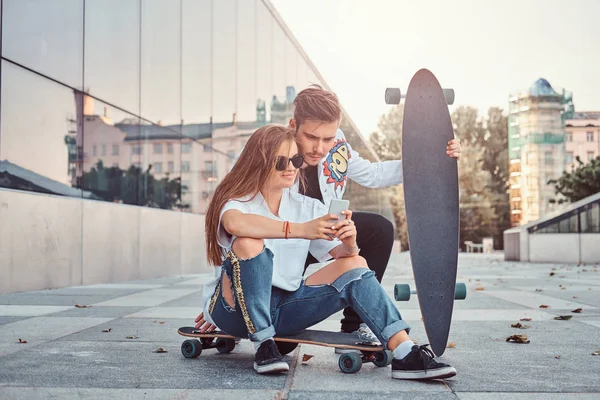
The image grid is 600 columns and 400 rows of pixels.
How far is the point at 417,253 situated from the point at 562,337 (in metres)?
1.50

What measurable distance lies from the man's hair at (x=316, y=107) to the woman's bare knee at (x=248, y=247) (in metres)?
0.79

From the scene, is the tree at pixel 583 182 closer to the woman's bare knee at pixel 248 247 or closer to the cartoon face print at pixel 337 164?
the cartoon face print at pixel 337 164

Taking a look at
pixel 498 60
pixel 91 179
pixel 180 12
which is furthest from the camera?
pixel 498 60

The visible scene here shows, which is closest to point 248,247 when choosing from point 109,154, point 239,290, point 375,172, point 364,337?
point 239,290

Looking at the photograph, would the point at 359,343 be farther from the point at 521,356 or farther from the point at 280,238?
the point at 521,356

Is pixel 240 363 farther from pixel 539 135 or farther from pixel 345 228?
pixel 539 135

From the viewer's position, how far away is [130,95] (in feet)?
37.0

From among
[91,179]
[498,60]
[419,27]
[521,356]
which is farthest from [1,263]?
[498,60]

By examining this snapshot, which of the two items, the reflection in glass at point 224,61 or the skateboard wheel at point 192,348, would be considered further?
the reflection in glass at point 224,61

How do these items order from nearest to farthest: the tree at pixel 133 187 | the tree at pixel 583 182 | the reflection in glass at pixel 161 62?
the tree at pixel 133 187, the reflection in glass at pixel 161 62, the tree at pixel 583 182

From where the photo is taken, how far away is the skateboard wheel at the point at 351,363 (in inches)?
124

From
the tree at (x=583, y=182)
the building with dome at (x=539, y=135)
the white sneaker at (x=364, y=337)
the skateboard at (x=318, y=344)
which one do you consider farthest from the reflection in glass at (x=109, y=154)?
the building with dome at (x=539, y=135)

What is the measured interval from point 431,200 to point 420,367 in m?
0.92

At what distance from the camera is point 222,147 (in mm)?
16266
